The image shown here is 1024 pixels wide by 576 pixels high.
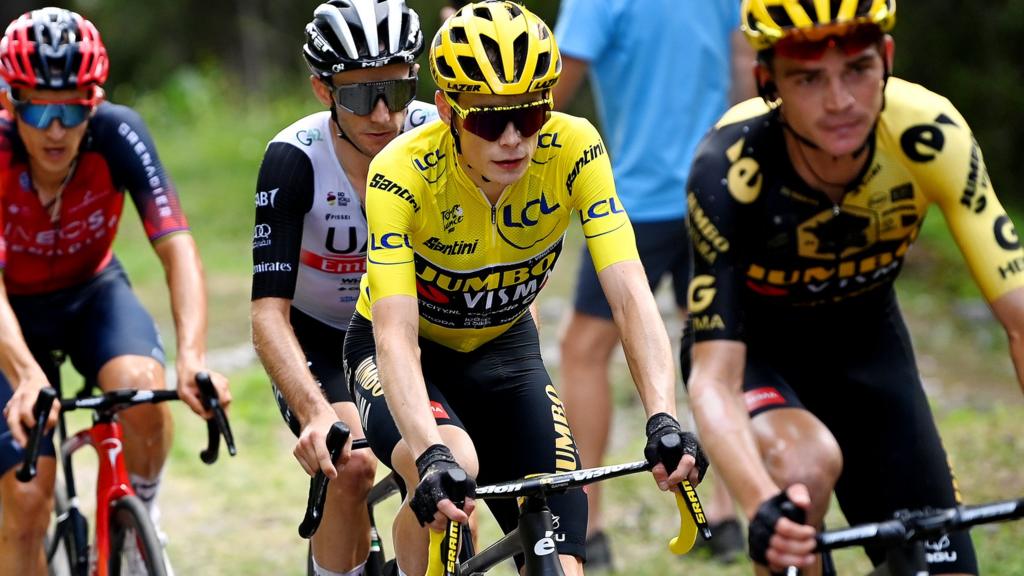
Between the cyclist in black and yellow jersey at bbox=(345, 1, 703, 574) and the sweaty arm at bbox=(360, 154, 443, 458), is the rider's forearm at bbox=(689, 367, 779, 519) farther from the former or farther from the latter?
the sweaty arm at bbox=(360, 154, 443, 458)

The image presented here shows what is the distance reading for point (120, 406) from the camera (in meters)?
5.00

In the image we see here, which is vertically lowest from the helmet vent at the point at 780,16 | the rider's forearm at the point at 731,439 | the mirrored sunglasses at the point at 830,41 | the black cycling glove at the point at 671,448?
the rider's forearm at the point at 731,439

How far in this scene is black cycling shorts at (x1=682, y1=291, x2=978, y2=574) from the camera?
398 centimetres

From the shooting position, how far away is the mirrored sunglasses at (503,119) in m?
3.69

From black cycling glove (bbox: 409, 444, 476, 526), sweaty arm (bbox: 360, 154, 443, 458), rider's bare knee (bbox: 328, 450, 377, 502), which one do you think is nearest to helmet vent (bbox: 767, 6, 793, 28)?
sweaty arm (bbox: 360, 154, 443, 458)

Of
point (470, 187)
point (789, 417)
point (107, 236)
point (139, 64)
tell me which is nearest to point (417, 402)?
point (470, 187)

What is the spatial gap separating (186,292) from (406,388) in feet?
5.87

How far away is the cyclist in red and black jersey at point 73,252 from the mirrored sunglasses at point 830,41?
2183 millimetres

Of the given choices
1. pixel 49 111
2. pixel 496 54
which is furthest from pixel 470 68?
pixel 49 111

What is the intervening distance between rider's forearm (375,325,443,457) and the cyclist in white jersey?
2.09 feet

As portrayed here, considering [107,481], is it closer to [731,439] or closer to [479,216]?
[479,216]

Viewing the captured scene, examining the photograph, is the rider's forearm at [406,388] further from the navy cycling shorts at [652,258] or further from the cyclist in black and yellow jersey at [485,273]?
the navy cycling shorts at [652,258]

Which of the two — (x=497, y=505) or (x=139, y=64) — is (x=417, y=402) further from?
(x=139, y=64)

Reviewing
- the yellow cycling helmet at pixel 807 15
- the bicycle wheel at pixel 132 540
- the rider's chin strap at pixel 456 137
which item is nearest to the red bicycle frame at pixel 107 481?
the bicycle wheel at pixel 132 540
